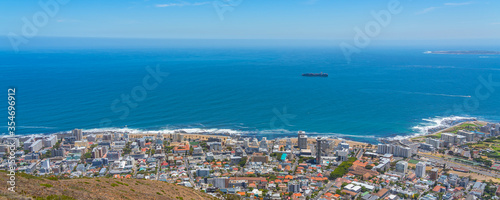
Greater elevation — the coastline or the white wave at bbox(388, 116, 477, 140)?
the white wave at bbox(388, 116, 477, 140)

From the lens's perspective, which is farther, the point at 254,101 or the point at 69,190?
the point at 254,101

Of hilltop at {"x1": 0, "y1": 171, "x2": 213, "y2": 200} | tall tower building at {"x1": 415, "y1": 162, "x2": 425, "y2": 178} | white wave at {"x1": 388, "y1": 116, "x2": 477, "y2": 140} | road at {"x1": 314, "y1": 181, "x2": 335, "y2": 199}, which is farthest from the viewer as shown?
white wave at {"x1": 388, "y1": 116, "x2": 477, "y2": 140}

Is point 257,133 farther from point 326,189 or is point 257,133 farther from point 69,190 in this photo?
point 69,190

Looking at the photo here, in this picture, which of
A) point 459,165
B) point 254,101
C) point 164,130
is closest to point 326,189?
point 459,165

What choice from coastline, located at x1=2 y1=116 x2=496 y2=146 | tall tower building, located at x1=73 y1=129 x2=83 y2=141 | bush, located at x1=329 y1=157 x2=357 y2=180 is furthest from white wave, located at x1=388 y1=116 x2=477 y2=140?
tall tower building, located at x1=73 y1=129 x2=83 y2=141

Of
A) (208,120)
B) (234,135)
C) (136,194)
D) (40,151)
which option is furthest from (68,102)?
(136,194)

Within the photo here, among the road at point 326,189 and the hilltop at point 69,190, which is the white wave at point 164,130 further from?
the hilltop at point 69,190

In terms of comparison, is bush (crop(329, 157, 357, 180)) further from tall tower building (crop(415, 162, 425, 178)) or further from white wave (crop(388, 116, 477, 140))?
white wave (crop(388, 116, 477, 140))

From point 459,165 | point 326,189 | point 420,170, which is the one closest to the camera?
point 326,189

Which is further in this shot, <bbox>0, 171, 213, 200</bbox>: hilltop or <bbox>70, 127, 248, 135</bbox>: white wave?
<bbox>70, 127, 248, 135</bbox>: white wave

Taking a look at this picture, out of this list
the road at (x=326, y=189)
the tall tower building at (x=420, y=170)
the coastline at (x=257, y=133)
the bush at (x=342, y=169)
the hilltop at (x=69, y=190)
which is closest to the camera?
the hilltop at (x=69, y=190)

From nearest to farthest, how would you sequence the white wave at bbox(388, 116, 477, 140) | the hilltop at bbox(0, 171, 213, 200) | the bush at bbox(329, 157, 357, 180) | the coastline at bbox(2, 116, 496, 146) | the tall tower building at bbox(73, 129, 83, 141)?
the hilltop at bbox(0, 171, 213, 200), the bush at bbox(329, 157, 357, 180), the tall tower building at bbox(73, 129, 83, 141), the coastline at bbox(2, 116, 496, 146), the white wave at bbox(388, 116, 477, 140)

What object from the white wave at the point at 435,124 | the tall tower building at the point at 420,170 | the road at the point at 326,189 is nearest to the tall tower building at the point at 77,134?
the road at the point at 326,189
